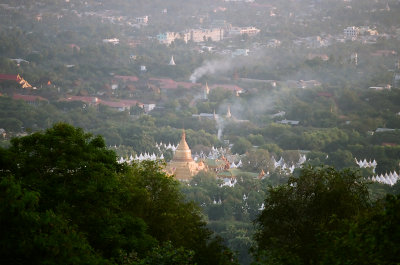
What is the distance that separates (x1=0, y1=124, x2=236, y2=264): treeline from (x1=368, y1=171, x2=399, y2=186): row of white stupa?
2705cm

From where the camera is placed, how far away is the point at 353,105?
78.1 metres

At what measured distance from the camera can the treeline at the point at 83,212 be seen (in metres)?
16.3

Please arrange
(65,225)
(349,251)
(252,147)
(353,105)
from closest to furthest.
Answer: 1. (349,251)
2. (65,225)
3. (252,147)
4. (353,105)

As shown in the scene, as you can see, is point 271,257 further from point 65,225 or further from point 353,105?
point 353,105

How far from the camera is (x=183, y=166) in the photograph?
172ft

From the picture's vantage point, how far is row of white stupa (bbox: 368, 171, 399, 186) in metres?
48.6

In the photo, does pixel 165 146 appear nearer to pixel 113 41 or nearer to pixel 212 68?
pixel 212 68

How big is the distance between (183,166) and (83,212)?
33355mm

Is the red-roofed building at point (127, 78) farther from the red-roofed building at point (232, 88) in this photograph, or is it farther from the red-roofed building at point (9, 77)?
the red-roofed building at point (9, 77)

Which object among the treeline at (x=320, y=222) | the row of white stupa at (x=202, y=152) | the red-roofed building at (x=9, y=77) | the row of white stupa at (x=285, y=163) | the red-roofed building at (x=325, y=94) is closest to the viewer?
the treeline at (x=320, y=222)

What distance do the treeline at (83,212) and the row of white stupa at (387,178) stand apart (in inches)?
1065

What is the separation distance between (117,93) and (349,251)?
7683cm

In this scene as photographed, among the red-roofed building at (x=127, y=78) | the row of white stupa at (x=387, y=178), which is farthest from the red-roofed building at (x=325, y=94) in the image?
the row of white stupa at (x=387, y=178)

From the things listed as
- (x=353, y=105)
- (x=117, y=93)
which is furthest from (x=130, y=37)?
(x=353, y=105)
